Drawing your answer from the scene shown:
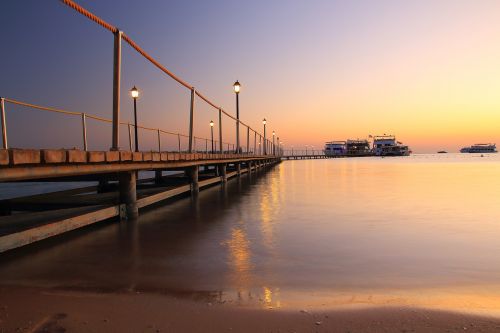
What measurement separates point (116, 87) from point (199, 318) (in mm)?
5021

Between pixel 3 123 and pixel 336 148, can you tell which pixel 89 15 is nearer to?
pixel 3 123

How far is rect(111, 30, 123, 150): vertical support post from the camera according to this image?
22.5ft

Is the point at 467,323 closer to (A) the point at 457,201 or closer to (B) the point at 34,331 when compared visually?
(B) the point at 34,331

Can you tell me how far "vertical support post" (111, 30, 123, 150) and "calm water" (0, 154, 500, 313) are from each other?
157 centimetres

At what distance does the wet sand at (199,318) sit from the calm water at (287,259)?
0.79ft

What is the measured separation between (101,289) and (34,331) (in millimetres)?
1008

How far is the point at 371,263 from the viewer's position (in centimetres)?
474

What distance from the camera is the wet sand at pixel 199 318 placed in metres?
2.81

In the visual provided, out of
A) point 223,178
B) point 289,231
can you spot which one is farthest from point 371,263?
point 223,178

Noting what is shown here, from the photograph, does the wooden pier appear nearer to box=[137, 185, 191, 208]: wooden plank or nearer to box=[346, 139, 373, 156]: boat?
box=[137, 185, 191, 208]: wooden plank

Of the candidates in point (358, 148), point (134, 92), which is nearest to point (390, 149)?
point (358, 148)

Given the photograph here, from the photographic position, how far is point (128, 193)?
7.79 metres

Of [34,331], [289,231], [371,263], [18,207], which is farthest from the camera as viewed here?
[18,207]

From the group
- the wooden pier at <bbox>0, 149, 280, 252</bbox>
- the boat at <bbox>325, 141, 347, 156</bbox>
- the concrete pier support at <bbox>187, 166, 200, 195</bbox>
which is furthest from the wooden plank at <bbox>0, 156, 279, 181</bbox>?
the boat at <bbox>325, 141, 347, 156</bbox>
